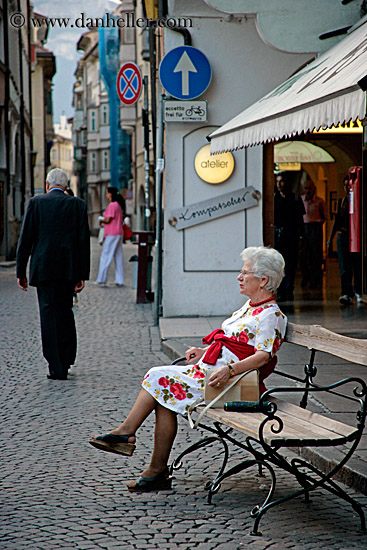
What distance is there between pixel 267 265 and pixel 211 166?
24.7ft

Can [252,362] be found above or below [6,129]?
below

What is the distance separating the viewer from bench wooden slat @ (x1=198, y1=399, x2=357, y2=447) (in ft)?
13.7

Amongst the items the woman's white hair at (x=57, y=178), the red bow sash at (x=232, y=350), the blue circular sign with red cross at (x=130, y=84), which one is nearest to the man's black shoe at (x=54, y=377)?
the woman's white hair at (x=57, y=178)

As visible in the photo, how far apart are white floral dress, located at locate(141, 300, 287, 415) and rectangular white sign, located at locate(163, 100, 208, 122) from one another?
285 inches

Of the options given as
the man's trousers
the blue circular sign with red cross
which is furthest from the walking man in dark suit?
the blue circular sign with red cross

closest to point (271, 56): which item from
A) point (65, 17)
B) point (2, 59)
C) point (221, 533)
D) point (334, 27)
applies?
point (334, 27)

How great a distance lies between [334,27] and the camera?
458 inches

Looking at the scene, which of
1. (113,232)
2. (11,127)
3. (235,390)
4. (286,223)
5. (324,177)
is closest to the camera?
(235,390)

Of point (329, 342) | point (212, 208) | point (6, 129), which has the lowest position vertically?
point (329, 342)

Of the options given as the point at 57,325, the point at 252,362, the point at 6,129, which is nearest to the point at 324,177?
the point at 6,129

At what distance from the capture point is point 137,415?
494 cm

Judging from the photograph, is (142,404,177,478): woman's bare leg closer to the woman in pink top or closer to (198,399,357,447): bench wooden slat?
(198,399,357,447): bench wooden slat

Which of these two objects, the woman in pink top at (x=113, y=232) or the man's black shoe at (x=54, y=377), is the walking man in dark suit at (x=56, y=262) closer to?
the man's black shoe at (x=54, y=377)

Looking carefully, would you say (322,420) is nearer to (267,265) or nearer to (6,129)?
(267,265)
